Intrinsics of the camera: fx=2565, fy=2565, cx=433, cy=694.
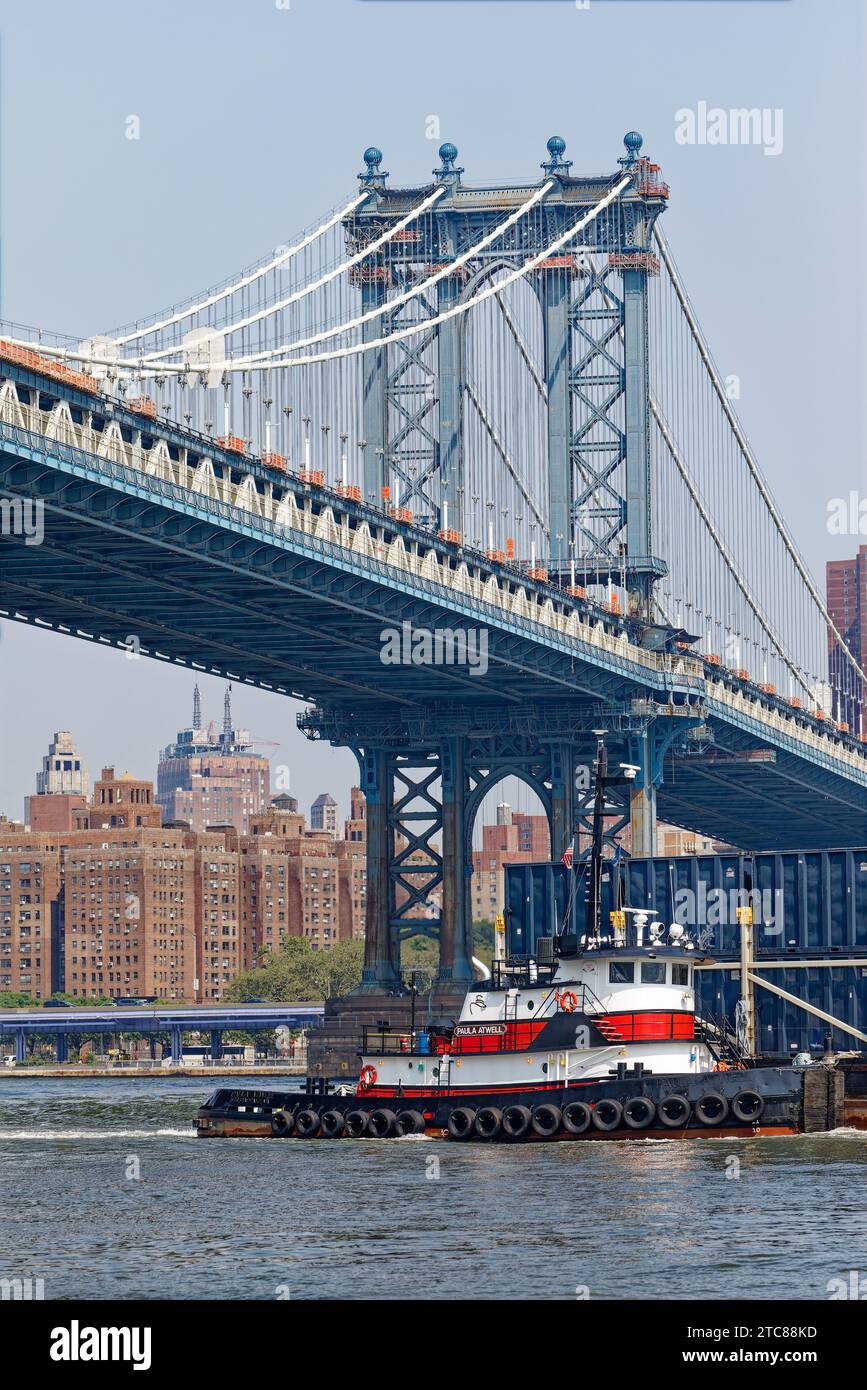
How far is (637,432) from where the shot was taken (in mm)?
118625

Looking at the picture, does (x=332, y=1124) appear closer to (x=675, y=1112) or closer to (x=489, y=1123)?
(x=489, y=1123)

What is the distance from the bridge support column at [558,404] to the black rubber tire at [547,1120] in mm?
58278

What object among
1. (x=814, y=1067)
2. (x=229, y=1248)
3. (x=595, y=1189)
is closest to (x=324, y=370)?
(x=814, y=1067)

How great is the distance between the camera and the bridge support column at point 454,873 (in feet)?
381

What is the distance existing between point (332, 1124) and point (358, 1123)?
A: 33.6 inches

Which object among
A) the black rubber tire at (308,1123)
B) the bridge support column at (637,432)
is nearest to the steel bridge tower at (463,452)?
the bridge support column at (637,432)

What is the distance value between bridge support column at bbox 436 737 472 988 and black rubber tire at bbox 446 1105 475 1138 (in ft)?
168

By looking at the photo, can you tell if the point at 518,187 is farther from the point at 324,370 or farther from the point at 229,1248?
the point at 229,1248

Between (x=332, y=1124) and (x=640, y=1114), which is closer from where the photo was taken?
(x=640, y=1114)

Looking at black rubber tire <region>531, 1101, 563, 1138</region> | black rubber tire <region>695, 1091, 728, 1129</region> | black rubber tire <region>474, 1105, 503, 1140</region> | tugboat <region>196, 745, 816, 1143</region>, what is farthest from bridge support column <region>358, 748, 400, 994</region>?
black rubber tire <region>695, 1091, 728, 1129</region>

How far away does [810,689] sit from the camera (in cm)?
14925

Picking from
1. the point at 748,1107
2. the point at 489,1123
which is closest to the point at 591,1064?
the point at 489,1123

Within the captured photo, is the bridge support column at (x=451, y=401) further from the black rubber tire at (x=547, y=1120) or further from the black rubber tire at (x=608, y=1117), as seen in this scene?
the black rubber tire at (x=608, y=1117)
